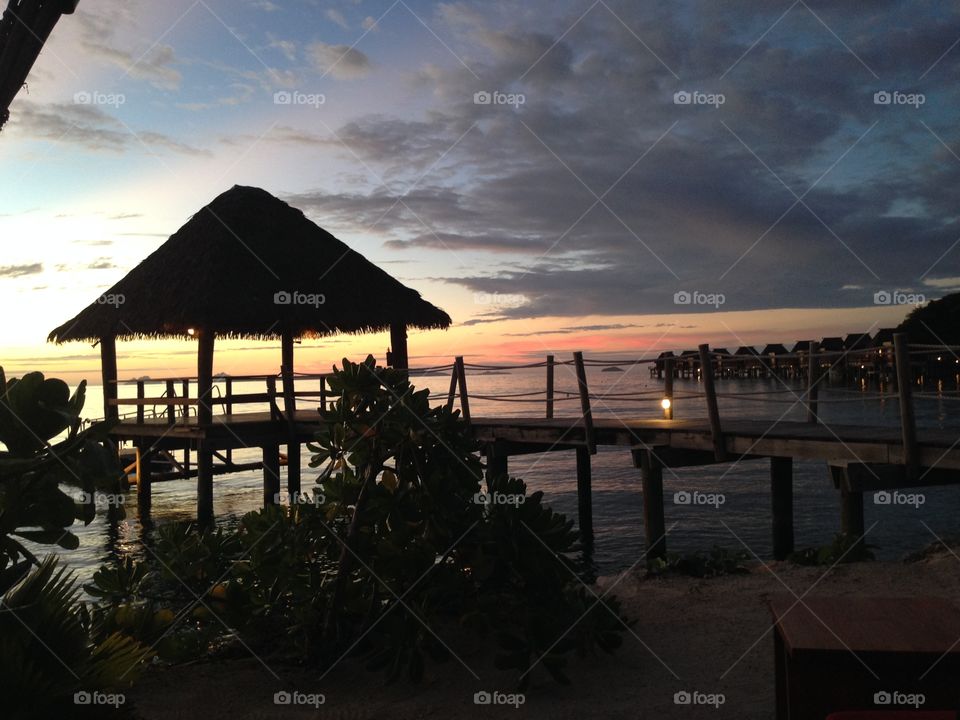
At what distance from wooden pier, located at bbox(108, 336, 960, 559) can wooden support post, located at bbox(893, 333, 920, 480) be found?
0.01 metres

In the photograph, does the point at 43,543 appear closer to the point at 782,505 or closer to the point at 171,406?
the point at 782,505

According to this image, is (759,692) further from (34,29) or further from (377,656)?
(34,29)

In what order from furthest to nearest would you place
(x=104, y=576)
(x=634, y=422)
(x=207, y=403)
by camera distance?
(x=207, y=403)
(x=634, y=422)
(x=104, y=576)

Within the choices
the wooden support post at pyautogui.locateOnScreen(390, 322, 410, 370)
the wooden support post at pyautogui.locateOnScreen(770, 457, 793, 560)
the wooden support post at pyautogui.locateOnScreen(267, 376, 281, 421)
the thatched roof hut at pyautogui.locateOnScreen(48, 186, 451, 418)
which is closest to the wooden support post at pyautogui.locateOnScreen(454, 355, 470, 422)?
the thatched roof hut at pyautogui.locateOnScreen(48, 186, 451, 418)

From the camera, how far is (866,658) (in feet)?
9.56

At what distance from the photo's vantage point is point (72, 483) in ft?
9.37

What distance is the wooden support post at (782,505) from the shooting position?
33.8ft

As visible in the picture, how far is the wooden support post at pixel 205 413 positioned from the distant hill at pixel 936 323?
57.4 meters

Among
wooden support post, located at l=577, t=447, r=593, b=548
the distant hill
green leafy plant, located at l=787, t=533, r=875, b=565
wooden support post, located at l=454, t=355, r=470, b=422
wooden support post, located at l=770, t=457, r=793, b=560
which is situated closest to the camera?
green leafy plant, located at l=787, t=533, r=875, b=565

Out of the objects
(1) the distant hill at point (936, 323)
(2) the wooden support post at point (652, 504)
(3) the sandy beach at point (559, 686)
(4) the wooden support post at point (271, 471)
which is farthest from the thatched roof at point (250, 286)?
(1) the distant hill at point (936, 323)

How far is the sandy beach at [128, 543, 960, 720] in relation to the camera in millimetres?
4629

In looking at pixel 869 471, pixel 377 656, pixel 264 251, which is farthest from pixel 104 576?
pixel 264 251

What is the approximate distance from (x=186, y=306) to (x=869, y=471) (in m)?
11.3

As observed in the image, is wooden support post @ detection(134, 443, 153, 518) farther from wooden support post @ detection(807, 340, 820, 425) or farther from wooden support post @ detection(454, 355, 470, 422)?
wooden support post @ detection(807, 340, 820, 425)
